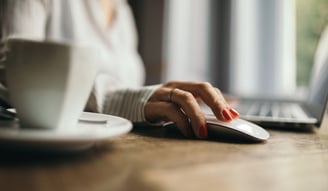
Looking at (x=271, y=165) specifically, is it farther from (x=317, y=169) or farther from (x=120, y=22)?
(x=120, y=22)

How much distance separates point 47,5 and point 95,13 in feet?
0.70

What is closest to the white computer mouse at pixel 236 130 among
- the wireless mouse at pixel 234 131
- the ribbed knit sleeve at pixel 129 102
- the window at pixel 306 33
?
the wireless mouse at pixel 234 131

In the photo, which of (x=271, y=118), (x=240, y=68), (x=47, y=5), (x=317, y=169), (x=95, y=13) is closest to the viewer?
(x=317, y=169)

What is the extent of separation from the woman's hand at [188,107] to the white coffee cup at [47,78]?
0.17 metres

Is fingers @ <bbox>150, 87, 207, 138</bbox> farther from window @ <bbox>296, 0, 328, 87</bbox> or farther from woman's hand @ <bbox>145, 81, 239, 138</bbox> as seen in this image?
window @ <bbox>296, 0, 328, 87</bbox>

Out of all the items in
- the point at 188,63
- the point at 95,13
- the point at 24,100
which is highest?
the point at 95,13

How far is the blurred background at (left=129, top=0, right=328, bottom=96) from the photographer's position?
1.80 metres

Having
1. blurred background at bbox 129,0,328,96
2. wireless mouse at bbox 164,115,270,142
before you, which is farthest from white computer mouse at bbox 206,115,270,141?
blurred background at bbox 129,0,328,96

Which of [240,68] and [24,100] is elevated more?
[24,100]

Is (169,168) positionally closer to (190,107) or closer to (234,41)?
(190,107)

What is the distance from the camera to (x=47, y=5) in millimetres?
919

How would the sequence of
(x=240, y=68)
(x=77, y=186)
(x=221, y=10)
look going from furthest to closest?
1. (x=221, y=10)
2. (x=240, y=68)
3. (x=77, y=186)

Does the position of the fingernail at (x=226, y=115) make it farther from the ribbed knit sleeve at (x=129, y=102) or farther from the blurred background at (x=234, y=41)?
the blurred background at (x=234, y=41)

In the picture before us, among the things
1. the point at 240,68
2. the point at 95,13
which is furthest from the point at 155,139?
the point at 240,68
